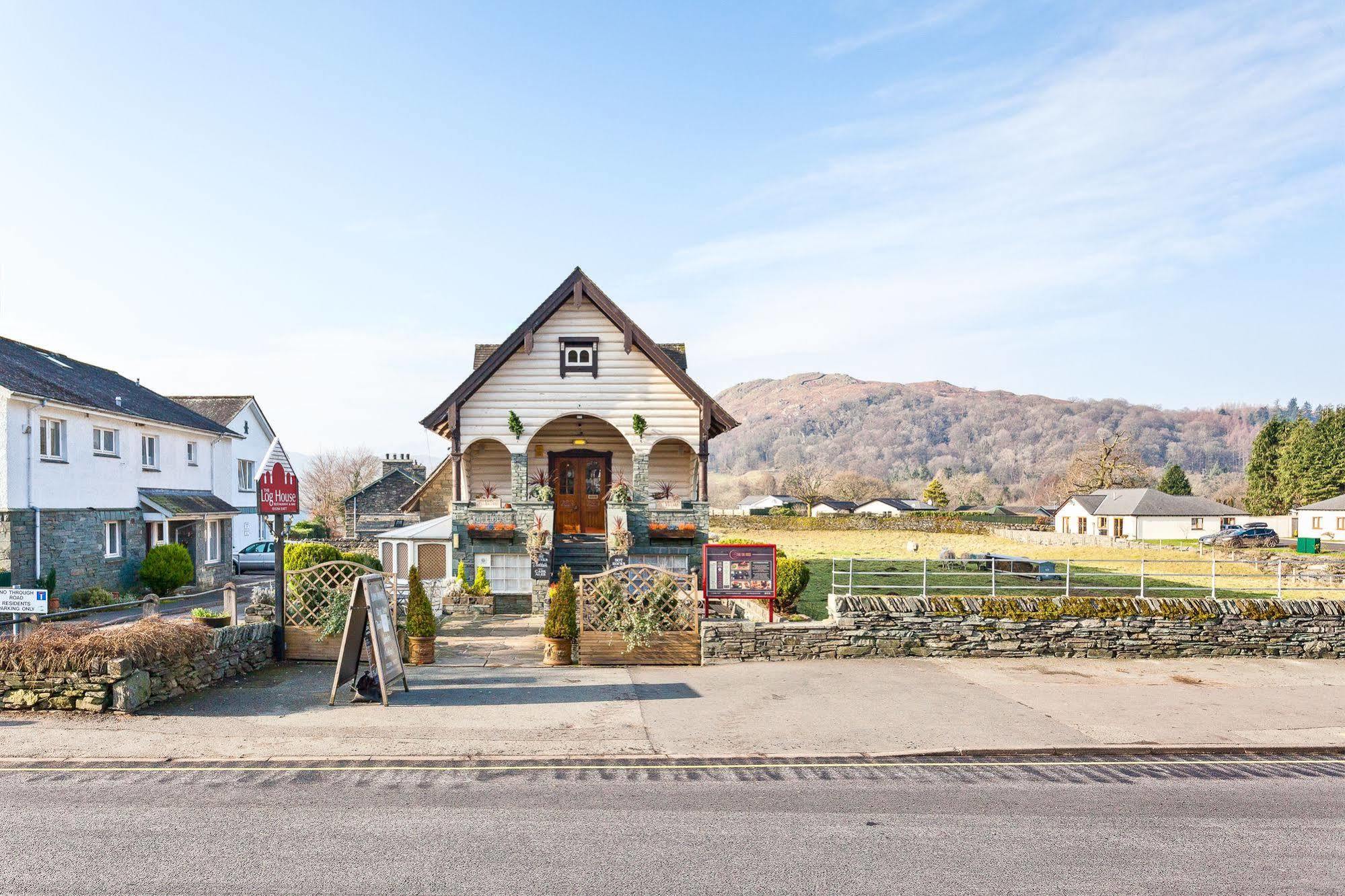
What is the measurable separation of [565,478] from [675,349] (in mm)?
5828

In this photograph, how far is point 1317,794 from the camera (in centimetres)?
805

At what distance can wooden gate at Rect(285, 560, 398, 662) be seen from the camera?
13492 mm

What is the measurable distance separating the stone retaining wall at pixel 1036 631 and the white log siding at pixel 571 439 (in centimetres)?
1136

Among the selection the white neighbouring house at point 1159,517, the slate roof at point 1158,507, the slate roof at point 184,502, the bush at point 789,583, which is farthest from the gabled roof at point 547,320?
the slate roof at point 1158,507

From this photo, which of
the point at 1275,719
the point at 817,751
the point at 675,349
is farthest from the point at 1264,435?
the point at 817,751

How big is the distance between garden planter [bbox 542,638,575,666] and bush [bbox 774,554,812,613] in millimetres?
5392

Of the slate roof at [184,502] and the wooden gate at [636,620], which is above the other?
the slate roof at [184,502]

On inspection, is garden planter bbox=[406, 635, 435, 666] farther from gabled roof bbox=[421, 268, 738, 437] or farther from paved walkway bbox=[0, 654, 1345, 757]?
gabled roof bbox=[421, 268, 738, 437]

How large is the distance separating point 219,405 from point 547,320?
80.9 ft

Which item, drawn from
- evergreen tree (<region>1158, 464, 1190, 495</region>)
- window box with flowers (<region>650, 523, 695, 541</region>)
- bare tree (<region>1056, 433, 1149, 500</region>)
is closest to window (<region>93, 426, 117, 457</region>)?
window box with flowers (<region>650, 523, 695, 541</region>)

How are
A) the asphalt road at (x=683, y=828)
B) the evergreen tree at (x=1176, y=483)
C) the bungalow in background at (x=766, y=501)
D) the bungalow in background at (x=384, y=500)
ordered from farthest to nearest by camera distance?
the bungalow in background at (x=766, y=501) → the evergreen tree at (x=1176, y=483) → the bungalow in background at (x=384, y=500) → the asphalt road at (x=683, y=828)

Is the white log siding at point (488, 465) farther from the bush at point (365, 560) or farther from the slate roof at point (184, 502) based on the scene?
the slate roof at point (184, 502)

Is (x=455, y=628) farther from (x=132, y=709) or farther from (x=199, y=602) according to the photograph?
(x=199, y=602)

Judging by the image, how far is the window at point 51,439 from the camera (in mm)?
22016
